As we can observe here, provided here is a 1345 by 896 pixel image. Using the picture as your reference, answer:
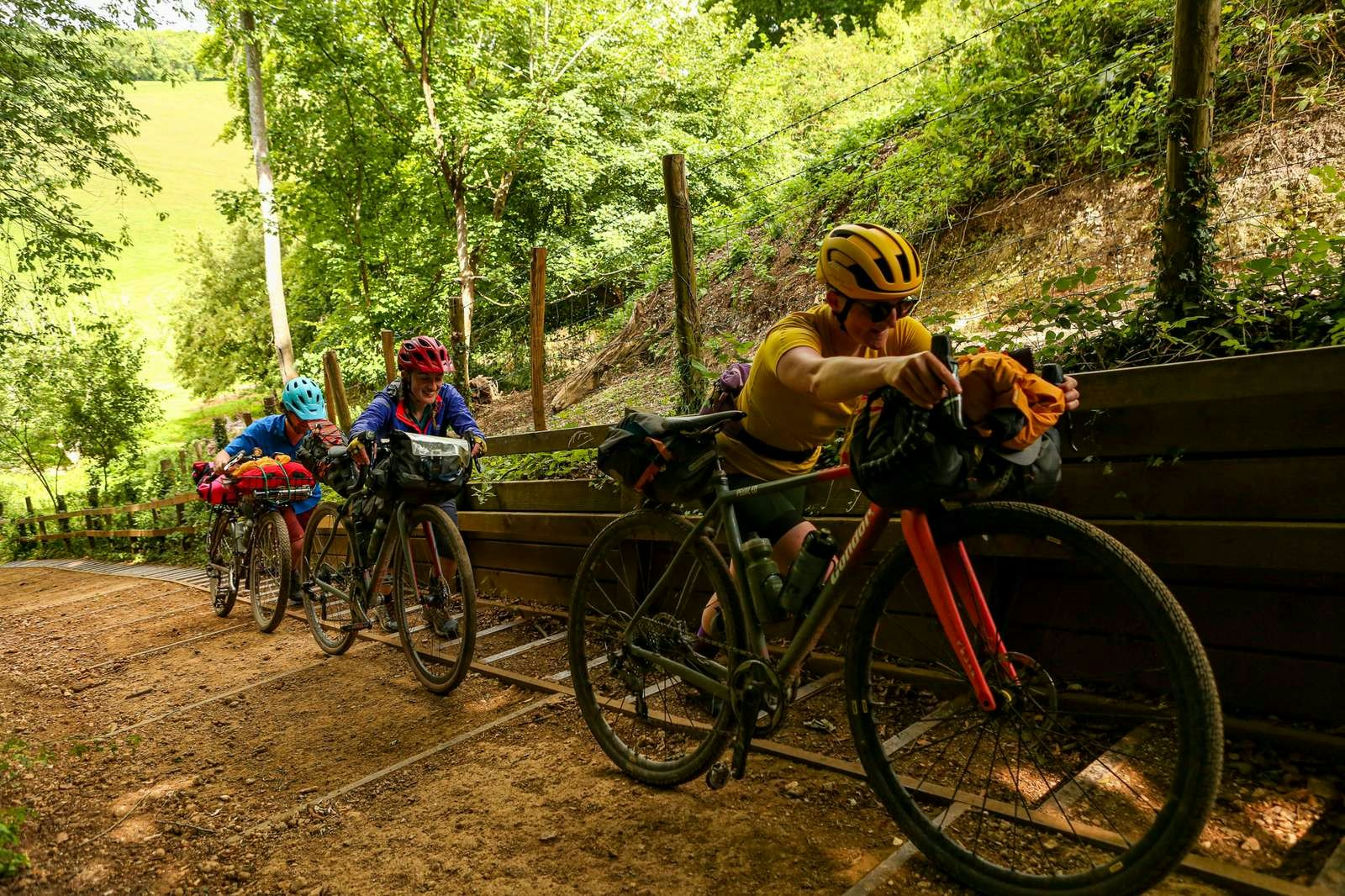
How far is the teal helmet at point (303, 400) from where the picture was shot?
6055 mm

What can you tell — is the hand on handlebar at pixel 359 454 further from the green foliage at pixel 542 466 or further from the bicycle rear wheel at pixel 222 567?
the bicycle rear wheel at pixel 222 567

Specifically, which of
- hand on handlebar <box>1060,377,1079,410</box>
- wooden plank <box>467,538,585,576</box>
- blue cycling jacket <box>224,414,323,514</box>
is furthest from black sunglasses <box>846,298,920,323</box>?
blue cycling jacket <box>224,414,323,514</box>

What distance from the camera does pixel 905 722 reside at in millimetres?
2963

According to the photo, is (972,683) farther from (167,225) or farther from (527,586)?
(167,225)

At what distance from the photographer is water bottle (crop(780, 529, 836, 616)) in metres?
2.28

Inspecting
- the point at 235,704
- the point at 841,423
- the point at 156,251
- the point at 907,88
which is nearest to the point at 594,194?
the point at 907,88

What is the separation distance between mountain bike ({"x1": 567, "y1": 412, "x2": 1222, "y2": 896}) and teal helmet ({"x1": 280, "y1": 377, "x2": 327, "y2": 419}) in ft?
12.5

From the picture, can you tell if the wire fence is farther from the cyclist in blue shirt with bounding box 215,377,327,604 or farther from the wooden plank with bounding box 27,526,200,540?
the wooden plank with bounding box 27,526,200,540

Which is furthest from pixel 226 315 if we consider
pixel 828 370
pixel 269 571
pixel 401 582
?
pixel 828 370

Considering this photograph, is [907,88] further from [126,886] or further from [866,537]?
[126,886]

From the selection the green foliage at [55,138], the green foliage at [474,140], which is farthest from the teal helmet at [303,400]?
the green foliage at [55,138]

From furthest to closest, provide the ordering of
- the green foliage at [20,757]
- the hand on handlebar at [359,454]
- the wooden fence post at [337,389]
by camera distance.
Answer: the wooden fence post at [337,389]
the hand on handlebar at [359,454]
the green foliage at [20,757]

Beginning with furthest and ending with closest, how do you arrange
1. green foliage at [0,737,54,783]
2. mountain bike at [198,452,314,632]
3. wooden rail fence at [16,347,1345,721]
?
mountain bike at [198,452,314,632] → green foliage at [0,737,54,783] → wooden rail fence at [16,347,1345,721]

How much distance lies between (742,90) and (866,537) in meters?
22.4
